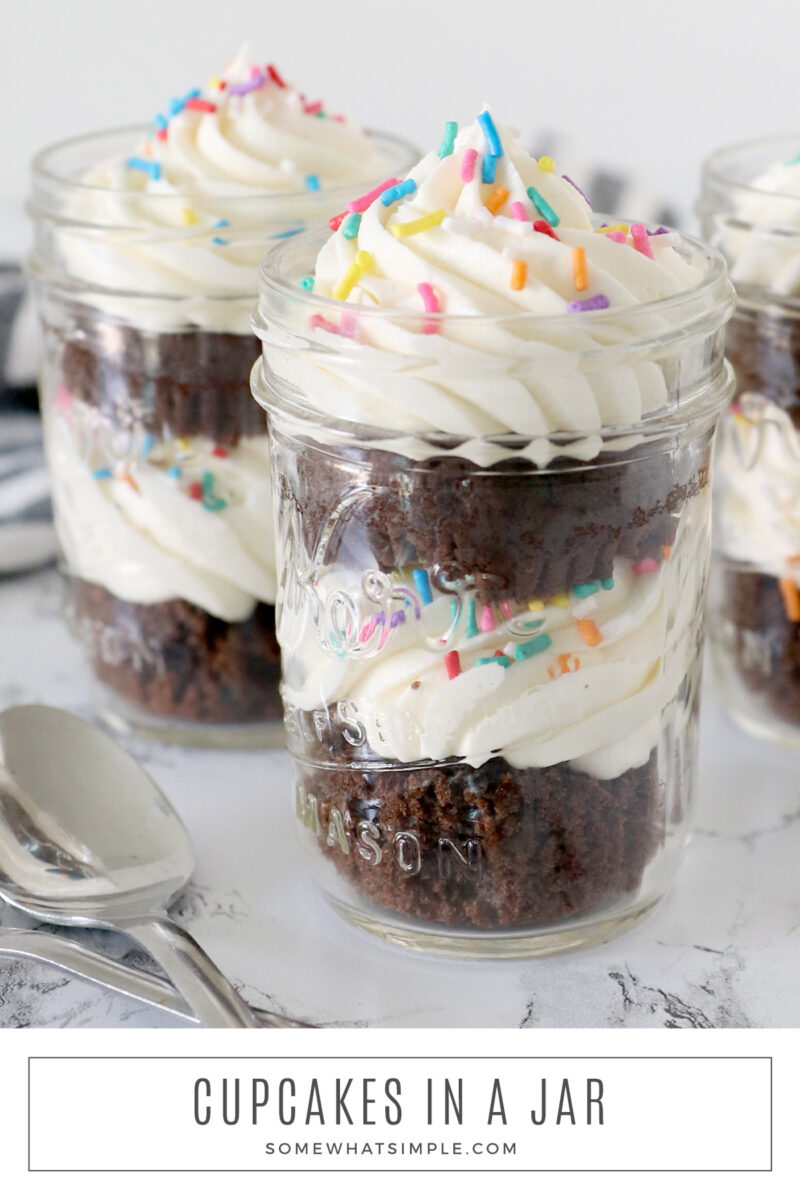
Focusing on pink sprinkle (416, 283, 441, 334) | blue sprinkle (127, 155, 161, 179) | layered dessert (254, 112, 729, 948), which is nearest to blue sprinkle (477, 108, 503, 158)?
layered dessert (254, 112, 729, 948)

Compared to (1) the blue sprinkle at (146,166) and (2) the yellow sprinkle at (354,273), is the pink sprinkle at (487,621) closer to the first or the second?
(2) the yellow sprinkle at (354,273)

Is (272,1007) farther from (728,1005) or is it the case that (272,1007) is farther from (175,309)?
(175,309)

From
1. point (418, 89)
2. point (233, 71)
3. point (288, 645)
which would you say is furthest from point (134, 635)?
point (418, 89)

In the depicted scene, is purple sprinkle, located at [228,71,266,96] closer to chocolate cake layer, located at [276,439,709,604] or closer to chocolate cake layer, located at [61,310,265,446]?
chocolate cake layer, located at [61,310,265,446]

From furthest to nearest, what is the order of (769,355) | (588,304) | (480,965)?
(769,355) < (480,965) < (588,304)

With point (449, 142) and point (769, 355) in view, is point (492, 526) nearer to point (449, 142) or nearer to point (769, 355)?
point (449, 142)

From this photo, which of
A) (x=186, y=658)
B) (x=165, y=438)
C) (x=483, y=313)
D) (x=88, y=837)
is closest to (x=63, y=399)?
(x=165, y=438)

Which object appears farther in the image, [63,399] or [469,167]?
[63,399]

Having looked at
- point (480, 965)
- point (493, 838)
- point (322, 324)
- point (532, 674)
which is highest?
point (322, 324)
